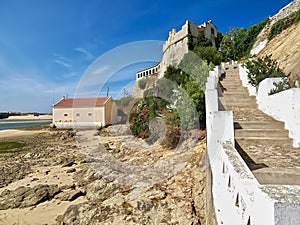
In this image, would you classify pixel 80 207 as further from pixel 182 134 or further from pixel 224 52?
pixel 224 52

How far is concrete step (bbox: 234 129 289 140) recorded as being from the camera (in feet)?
15.5

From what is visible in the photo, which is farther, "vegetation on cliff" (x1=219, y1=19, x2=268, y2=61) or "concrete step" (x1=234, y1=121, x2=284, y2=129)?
"vegetation on cliff" (x1=219, y1=19, x2=268, y2=61)

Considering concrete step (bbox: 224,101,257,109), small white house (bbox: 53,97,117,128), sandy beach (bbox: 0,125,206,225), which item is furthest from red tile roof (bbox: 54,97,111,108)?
concrete step (bbox: 224,101,257,109)

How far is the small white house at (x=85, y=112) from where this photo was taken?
29297 millimetres

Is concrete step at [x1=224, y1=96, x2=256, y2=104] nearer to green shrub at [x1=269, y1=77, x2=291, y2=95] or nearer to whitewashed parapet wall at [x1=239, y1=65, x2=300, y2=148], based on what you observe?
whitewashed parapet wall at [x1=239, y1=65, x2=300, y2=148]

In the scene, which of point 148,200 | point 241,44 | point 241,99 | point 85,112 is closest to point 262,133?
point 241,99

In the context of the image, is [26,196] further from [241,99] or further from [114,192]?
[241,99]

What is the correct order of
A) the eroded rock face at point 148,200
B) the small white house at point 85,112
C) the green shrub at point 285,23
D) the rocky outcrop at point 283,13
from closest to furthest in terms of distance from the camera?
the eroded rock face at point 148,200 → the green shrub at point 285,23 → the rocky outcrop at point 283,13 → the small white house at point 85,112

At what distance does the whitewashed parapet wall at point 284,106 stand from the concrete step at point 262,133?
16 centimetres

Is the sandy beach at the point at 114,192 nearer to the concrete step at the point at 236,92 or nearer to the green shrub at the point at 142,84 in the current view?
the concrete step at the point at 236,92

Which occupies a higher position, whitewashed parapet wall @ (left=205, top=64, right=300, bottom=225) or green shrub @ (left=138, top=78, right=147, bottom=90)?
→ green shrub @ (left=138, top=78, right=147, bottom=90)

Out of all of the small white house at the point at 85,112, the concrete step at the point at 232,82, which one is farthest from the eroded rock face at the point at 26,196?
the small white house at the point at 85,112

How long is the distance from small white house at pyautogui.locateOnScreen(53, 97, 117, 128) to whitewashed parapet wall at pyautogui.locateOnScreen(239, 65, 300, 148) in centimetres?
2495

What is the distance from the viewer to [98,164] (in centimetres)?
1144
